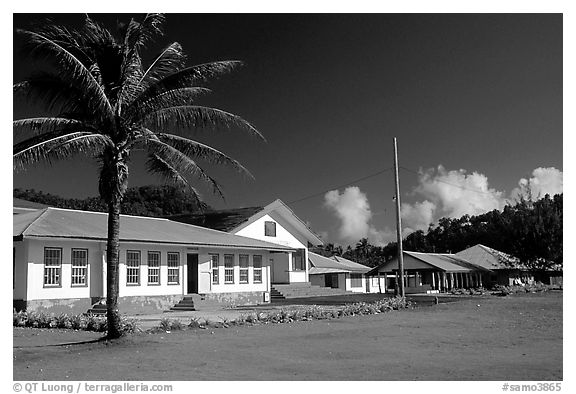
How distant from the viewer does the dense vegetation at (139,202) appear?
56875 mm

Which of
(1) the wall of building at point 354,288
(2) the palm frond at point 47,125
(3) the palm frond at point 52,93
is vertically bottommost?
(1) the wall of building at point 354,288

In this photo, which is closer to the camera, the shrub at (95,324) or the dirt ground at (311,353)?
the dirt ground at (311,353)

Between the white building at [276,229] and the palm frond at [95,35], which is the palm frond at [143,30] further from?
the white building at [276,229]

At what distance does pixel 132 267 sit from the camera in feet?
84.2

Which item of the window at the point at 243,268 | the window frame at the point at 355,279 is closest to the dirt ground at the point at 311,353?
the window at the point at 243,268

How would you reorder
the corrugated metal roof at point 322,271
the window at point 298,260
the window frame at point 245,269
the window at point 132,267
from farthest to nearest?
the corrugated metal roof at point 322,271 → the window at point 298,260 → the window frame at point 245,269 → the window at point 132,267

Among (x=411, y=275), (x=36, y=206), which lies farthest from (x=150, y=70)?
(x=411, y=275)

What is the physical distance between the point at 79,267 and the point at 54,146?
1142cm

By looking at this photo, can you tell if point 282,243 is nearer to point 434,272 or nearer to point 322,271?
point 322,271

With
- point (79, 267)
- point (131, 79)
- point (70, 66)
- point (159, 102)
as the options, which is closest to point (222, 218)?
point (79, 267)

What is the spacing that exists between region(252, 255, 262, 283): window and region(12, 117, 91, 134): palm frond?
62.7ft

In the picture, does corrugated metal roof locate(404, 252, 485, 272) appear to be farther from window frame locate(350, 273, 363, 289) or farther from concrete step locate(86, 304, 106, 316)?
concrete step locate(86, 304, 106, 316)
